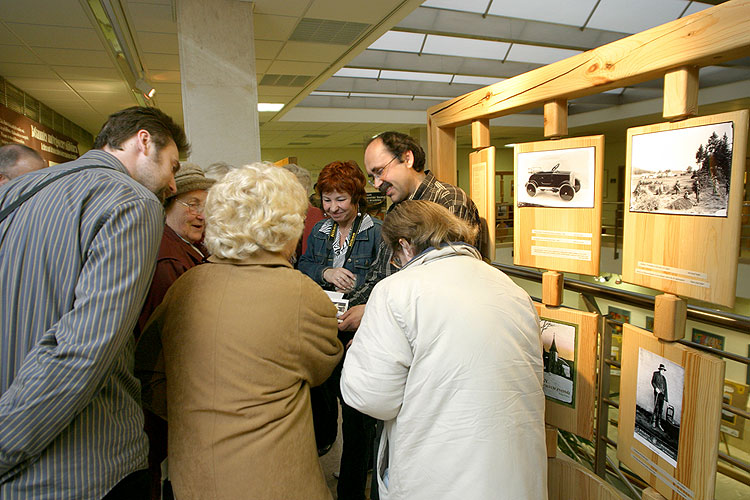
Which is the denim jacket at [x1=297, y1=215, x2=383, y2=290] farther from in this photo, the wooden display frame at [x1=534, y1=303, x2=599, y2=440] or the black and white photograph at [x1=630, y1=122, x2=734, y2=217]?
the black and white photograph at [x1=630, y1=122, x2=734, y2=217]

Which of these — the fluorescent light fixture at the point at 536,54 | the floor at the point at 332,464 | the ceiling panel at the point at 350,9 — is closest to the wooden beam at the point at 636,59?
the floor at the point at 332,464

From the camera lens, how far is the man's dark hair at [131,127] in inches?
52.2

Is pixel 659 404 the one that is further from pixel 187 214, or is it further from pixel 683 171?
pixel 187 214

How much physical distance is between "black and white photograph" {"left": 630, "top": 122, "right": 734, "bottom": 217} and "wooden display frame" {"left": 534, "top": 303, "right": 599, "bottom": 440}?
504mm

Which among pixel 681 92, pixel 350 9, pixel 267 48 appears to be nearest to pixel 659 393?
pixel 681 92

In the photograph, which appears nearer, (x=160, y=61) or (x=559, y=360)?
(x=559, y=360)

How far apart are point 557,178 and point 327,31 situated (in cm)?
362

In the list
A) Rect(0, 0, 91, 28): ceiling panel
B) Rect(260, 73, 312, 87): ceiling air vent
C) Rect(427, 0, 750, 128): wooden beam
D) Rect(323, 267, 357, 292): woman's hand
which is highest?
Rect(260, 73, 312, 87): ceiling air vent

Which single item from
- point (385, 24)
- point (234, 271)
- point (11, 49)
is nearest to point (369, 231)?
point (234, 271)

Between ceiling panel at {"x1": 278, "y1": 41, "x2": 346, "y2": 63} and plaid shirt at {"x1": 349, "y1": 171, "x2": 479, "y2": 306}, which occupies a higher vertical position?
ceiling panel at {"x1": 278, "y1": 41, "x2": 346, "y2": 63}

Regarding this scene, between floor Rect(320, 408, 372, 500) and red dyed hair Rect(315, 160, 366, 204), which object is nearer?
red dyed hair Rect(315, 160, 366, 204)

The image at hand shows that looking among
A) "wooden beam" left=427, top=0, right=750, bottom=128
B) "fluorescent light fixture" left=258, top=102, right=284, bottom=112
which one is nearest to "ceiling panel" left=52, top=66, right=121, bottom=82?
"fluorescent light fixture" left=258, top=102, right=284, bottom=112

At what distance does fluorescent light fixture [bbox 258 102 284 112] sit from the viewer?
808 centimetres

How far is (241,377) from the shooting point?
121 centimetres
